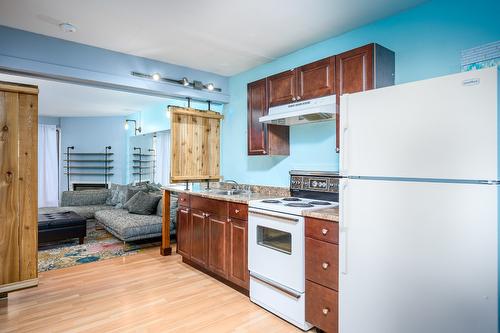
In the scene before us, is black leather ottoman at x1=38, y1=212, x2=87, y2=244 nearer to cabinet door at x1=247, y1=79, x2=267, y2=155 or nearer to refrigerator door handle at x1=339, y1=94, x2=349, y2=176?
cabinet door at x1=247, y1=79, x2=267, y2=155

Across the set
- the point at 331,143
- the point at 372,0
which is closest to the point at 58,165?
the point at 331,143

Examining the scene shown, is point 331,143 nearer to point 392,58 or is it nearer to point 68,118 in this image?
point 392,58

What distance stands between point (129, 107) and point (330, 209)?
5.77 meters

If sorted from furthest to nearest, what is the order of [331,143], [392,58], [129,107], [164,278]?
1. [129,107]
2. [164,278]
3. [331,143]
4. [392,58]

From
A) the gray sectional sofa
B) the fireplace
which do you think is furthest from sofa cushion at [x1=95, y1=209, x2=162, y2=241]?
the fireplace

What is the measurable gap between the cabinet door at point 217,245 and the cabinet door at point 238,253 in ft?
0.33

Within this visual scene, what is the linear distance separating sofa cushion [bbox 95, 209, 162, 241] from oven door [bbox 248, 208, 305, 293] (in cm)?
233

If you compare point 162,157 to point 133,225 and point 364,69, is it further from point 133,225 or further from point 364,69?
point 364,69

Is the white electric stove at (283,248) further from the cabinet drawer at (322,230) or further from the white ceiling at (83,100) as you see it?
the white ceiling at (83,100)

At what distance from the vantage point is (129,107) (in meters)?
6.68

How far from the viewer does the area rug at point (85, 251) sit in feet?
12.6

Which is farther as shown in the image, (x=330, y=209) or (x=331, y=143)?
(x=331, y=143)

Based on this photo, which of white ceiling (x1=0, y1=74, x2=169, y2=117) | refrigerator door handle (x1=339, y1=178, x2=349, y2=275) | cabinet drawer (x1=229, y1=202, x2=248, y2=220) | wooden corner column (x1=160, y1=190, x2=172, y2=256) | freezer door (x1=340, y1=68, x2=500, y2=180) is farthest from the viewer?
white ceiling (x1=0, y1=74, x2=169, y2=117)

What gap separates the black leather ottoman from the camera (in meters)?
4.35
